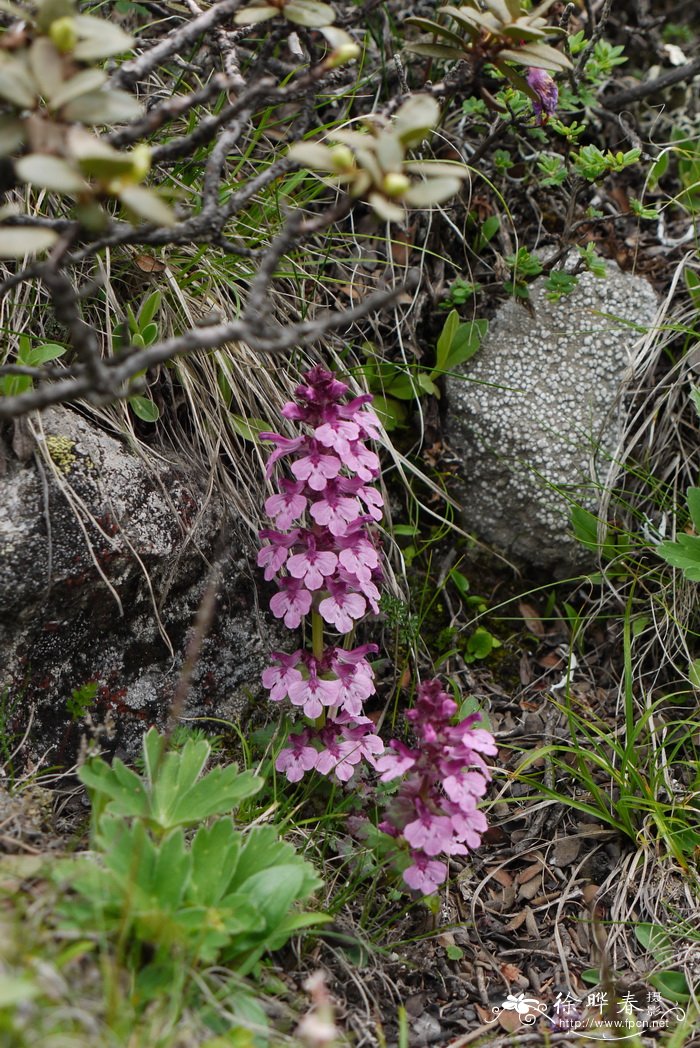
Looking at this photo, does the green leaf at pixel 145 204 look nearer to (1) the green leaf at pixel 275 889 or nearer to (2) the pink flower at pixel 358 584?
(2) the pink flower at pixel 358 584

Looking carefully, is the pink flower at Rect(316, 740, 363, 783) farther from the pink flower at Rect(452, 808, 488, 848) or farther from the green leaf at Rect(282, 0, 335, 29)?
the green leaf at Rect(282, 0, 335, 29)

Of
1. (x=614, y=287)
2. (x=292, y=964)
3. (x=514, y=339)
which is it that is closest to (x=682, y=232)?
(x=614, y=287)

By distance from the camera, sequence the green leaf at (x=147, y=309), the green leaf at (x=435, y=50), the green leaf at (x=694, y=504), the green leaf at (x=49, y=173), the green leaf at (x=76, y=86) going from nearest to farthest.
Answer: the green leaf at (x=49, y=173) < the green leaf at (x=76, y=86) < the green leaf at (x=435, y=50) < the green leaf at (x=147, y=309) < the green leaf at (x=694, y=504)

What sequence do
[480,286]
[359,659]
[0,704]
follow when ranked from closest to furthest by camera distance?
[0,704] → [359,659] → [480,286]

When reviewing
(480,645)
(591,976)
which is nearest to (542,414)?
(480,645)

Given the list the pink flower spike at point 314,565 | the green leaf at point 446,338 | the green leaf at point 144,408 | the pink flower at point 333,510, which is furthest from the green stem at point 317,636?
the green leaf at point 446,338

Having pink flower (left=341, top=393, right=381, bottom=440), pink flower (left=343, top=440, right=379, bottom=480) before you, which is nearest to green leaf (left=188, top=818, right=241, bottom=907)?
pink flower (left=343, top=440, right=379, bottom=480)

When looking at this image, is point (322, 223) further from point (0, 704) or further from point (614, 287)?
point (614, 287)
